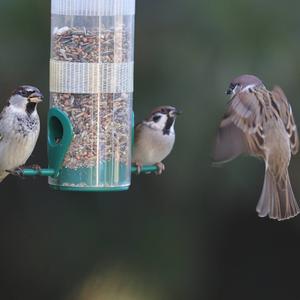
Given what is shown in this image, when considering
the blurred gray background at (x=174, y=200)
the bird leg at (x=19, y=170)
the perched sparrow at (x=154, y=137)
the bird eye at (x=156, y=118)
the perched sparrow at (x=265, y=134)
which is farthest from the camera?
the blurred gray background at (x=174, y=200)

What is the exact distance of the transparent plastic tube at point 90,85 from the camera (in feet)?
23.8

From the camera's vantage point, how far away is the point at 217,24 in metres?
8.70

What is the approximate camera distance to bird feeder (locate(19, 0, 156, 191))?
23.8 ft

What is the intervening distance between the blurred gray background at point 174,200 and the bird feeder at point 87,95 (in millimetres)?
1325

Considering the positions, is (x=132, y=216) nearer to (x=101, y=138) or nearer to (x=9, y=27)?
(x=9, y=27)

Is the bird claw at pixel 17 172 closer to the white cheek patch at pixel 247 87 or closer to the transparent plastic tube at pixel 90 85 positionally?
the transparent plastic tube at pixel 90 85

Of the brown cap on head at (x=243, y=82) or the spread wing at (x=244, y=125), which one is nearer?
the spread wing at (x=244, y=125)

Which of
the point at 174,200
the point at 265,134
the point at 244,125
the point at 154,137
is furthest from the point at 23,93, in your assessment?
the point at 174,200

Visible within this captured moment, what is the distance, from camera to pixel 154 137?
7.77 m

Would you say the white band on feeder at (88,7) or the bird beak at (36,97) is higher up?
the white band on feeder at (88,7)

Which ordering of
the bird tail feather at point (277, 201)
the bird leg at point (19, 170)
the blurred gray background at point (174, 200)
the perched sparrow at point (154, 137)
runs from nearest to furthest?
1. the bird leg at point (19, 170)
2. the bird tail feather at point (277, 201)
3. the perched sparrow at point (154, 137)
4. the blurred gray background at point (174, 200)

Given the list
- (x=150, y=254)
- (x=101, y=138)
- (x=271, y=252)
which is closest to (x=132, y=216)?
(x=150, y=254)

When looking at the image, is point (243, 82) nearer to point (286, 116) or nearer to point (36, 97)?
point (286, 116)

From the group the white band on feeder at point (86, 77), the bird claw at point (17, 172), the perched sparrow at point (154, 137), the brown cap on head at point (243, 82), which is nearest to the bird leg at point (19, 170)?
the bird claw at point (17, 172)
